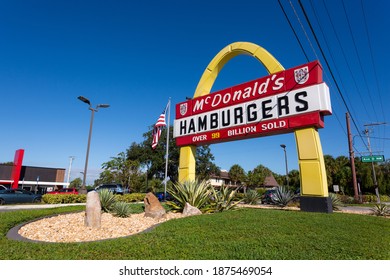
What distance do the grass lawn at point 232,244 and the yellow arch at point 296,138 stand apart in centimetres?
305

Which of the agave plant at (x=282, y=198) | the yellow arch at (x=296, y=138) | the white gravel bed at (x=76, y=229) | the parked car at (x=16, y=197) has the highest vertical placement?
the yellow arch at (x=296, y=138)

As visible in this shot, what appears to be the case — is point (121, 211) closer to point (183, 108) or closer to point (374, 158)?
point (183, 108)

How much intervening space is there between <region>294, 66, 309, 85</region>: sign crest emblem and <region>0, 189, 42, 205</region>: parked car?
22.3 m

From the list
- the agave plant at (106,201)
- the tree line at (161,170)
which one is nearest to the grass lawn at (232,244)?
the agave plant at (106,201)

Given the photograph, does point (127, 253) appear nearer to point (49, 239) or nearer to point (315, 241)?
point (49, 239)

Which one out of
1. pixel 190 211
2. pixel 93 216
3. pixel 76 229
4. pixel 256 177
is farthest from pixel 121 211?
pixel 256 177

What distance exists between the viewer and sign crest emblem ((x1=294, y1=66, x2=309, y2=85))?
10.6m

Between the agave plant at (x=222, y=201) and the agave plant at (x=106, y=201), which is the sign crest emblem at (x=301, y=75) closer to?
the agave plant at (x=222, y=201)

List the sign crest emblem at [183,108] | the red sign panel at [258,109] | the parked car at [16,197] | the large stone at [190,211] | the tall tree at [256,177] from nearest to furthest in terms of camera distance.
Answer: the large stone at [190,211]
the red sign panel at [258,109]
the sign crest emblem at [183,108]
the parked car at [16,197]
the tall tree at [256,177]

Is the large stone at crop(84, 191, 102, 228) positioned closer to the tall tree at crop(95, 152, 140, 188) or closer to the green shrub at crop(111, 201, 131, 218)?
the green shrub at crop(111, 201, 131, 218)

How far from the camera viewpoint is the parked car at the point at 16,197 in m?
19.3

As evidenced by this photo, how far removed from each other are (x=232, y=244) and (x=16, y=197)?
21587mm

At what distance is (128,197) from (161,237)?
15009mm
